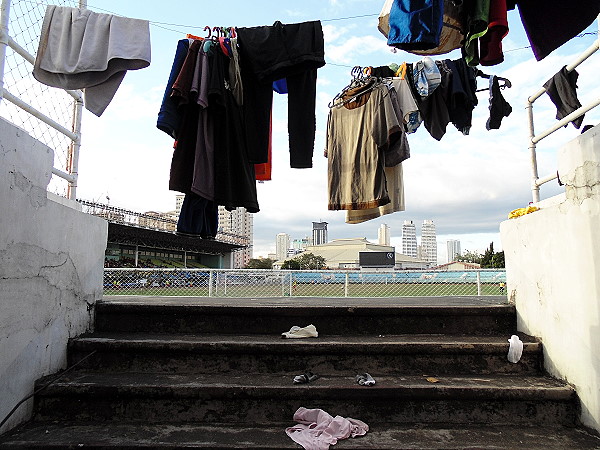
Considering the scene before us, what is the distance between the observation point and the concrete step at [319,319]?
9.10 feet

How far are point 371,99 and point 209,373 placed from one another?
2.72 metres

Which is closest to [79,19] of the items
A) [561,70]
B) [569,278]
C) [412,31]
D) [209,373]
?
[412,31]

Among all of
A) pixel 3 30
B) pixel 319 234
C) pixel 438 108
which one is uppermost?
pixel 319 234

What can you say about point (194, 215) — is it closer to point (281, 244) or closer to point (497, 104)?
point (497, 104)

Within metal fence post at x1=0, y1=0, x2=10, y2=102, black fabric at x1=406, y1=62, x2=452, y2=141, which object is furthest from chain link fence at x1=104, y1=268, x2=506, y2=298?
metal fence post at x1=0, y1=0, x2=10, y2=102

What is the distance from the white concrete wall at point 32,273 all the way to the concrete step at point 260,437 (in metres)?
0.29

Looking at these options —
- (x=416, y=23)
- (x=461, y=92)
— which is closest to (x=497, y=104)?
(x=461, y=92)

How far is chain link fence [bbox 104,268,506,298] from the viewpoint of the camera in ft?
32.8

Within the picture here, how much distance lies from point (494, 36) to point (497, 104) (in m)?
1.81

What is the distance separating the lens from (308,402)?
2102 mm

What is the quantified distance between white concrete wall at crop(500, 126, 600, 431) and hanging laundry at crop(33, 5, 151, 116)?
2.92 m

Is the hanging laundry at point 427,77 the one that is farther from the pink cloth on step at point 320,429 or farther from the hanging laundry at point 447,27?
the pink cloth on step at point 320,429

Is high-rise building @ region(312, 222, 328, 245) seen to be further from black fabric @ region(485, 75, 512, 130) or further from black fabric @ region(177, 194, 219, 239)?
black fabric @ region(177, 194, 219, 239)

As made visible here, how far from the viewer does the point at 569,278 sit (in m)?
2.18
